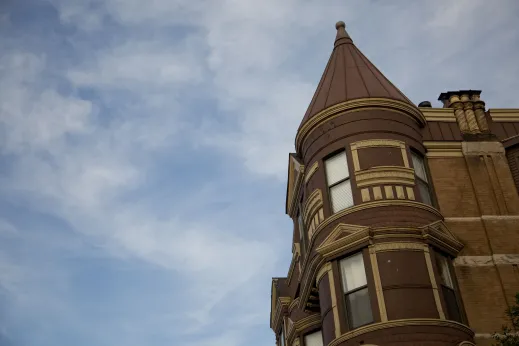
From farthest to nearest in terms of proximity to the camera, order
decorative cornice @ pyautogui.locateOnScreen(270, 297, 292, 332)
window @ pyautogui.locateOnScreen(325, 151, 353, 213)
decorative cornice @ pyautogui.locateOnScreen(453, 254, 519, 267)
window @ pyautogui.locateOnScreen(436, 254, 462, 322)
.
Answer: decorative cornice @ pyautogui.locateOnScreen(270, 297, 292, 332), window @ pyautogui.locateOnScreen(325, 151, 353, 213), decorative cornice @ pyautogui.locateOnScreen(453, 254, 519, 267), window @ pyautogui.locateOnScreen(436, 254, 462, 322)

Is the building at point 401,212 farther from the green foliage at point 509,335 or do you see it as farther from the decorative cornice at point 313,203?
the green foliage at point 509,335

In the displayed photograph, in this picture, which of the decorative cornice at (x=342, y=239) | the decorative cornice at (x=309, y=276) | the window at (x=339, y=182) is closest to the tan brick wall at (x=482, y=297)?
the decorative cornice at (x=342, y=239)

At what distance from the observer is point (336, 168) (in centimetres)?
2052

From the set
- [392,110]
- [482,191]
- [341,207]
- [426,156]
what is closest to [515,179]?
[482,191]

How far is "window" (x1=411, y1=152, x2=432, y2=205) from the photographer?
20.3 metres

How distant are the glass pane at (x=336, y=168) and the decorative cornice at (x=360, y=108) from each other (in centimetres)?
143

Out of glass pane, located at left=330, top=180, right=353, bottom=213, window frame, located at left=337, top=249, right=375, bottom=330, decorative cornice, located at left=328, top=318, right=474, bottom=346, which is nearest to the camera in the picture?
decorative cornice, located at left=328, top=318, right=474, bottom=346

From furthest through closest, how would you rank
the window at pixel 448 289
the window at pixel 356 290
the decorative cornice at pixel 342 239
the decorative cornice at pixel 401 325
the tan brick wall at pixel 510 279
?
1. the tan brick wall at pixel 510 279
2. the decorative cornice at pixel 342 239
3. the window at pixel 448 289
4. the window at pixel 356 290
5. the decorative cornice at pixel 401 325

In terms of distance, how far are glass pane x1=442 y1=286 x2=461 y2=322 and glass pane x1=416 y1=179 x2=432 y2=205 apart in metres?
3.08

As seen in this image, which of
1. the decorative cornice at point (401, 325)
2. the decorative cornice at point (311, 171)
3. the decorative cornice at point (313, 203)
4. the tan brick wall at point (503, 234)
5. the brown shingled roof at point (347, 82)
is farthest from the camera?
the brown shingled roof at point (347, 82)

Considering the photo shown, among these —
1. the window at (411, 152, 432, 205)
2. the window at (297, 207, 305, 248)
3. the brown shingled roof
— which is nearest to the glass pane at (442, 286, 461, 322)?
the window at (411, 152, 432, 205)

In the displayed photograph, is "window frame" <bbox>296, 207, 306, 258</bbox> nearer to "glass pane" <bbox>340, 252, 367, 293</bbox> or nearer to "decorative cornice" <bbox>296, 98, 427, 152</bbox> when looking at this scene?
"decorative cornice" <bbox>296, 98, 427, 152</bbox>

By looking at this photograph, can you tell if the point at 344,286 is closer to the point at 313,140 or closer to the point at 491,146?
the point at 313,140

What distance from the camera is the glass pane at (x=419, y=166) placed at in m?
20.8
